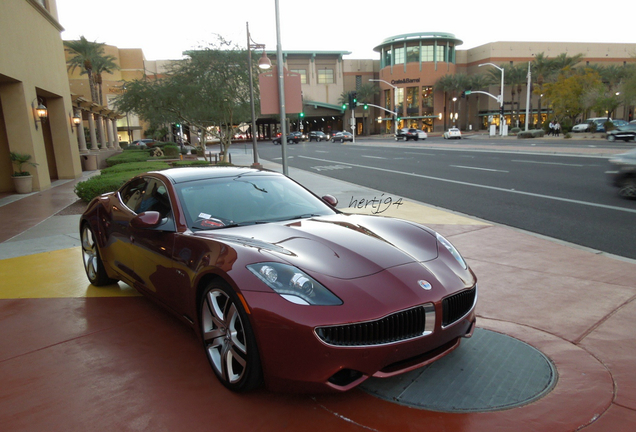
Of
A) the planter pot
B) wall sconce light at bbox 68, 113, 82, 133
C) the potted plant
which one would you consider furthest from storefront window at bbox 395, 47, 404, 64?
the planter pot

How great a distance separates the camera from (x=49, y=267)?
6332mm

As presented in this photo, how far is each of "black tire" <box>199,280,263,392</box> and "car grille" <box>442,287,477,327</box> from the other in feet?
3.94

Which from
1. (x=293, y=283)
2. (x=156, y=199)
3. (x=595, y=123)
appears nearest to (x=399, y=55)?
(x=595, y=123)

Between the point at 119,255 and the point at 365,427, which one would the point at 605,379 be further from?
the point at 119,255

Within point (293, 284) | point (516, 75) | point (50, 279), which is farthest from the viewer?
point (516, 75)

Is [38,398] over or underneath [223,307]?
underneath

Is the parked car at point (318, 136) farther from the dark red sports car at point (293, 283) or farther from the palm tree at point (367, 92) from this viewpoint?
the dark red sports car at point (293, 283)

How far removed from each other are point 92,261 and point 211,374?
2.90 m

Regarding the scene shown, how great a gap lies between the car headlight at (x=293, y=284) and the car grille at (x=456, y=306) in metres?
0.72

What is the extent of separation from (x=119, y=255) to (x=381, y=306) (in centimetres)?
315

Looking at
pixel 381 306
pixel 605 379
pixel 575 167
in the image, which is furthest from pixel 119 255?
pixel 575 167

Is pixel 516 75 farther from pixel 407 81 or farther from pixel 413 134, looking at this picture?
pixel 413 134

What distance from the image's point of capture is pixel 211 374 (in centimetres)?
323

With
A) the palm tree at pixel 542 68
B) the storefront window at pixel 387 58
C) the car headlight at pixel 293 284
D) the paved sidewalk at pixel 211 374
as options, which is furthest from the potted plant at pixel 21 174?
the storefront window at pixel 387 58
